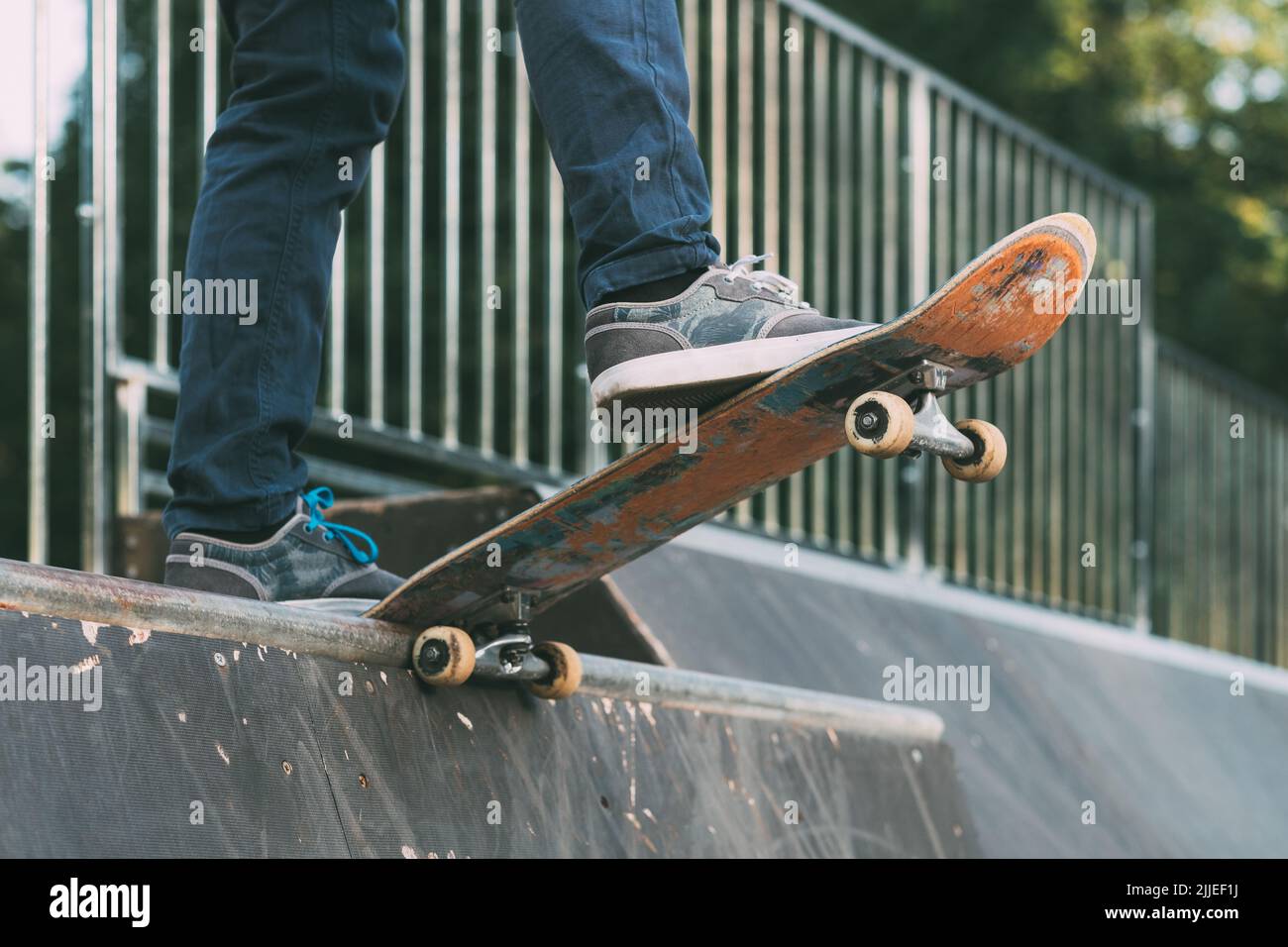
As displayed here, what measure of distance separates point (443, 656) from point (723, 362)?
0.49 m

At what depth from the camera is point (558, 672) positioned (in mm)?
Answer: 2248

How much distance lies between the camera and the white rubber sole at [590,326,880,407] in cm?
206

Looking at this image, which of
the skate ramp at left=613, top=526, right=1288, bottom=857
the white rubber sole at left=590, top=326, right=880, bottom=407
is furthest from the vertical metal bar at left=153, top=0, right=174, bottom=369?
the white rubber sole at left=590, top=326, right=880, bottom=407

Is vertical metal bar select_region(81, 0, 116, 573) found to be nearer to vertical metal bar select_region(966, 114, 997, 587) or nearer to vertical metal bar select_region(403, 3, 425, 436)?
vertical metal bar select_region(403, 3, 425, 436)

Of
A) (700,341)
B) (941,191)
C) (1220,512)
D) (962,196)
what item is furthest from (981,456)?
(1220,512)

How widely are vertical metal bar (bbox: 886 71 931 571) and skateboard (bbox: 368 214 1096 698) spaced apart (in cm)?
324

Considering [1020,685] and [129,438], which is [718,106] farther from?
[129,438]

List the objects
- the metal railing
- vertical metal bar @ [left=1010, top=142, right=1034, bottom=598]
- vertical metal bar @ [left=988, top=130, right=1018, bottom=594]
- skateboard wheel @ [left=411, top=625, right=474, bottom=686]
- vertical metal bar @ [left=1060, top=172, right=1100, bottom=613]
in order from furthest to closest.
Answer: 1. the metal railing
2. vertical metal bar @ [left=1060, top=172, right=1100, bottom=613]
3. vertical metal bar @ [left=1010, top=142, right=1034, bottom=598]
4. vertical metal bar @ [left=988, top=130, right=1018, bottom=594]
5. skateboard wheel @ [left=411, top=625, right=474, bottom=686]

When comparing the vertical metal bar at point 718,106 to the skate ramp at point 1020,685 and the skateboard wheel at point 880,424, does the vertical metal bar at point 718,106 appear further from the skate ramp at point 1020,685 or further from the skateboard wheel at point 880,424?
the skateboard wheel at point 880,424

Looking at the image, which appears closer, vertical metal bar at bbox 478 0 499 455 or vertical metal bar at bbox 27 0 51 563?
vertical metal bar at bbox 27 0 51 563

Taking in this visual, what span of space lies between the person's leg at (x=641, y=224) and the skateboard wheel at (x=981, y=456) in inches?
8.1

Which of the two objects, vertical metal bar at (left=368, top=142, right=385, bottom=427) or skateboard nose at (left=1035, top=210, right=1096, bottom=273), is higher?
vertical metal bar at (left=368, top=142, right=385, bottom=427)

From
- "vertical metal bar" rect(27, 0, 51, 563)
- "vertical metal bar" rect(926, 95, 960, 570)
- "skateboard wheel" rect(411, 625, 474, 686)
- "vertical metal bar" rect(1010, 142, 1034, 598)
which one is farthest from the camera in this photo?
"vertical metal bar" rect(1010, 142, 1034, 598)
